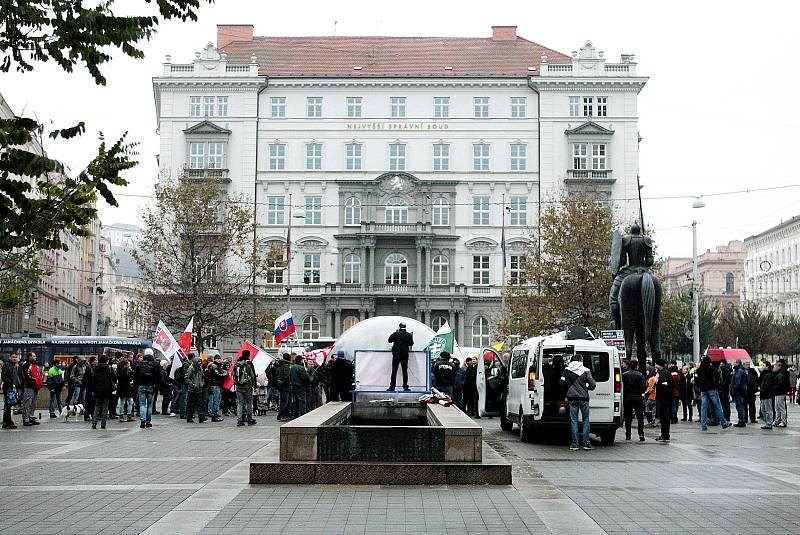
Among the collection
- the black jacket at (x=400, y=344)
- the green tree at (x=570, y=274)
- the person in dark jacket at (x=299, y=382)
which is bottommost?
the person in dark jacket at (x=299, y=382)

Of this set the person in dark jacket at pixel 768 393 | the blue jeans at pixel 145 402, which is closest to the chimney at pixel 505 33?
the person in dark jacket at pixel 768 393

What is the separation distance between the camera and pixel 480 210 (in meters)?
73.6

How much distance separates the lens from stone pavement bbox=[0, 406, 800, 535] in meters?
10.2

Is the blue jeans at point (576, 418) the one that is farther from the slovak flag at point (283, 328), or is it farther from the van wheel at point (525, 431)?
the slovak flag at point (283, 328)

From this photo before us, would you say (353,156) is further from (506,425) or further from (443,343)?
(506,425)

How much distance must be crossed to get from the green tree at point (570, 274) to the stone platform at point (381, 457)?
3838 centimetres

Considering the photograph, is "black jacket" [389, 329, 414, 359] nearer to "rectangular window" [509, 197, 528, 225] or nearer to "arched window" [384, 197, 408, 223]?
"arched window" [384, 197, 408, 223]

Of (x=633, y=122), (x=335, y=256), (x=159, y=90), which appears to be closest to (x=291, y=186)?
(x=335, y=256)

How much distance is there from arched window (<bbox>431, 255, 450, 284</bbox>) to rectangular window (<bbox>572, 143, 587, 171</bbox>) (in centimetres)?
1148

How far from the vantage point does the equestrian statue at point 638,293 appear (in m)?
26.2

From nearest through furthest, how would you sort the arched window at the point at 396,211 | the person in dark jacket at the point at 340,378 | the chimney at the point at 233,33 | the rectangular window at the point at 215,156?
the person in dark jacket at the point at 340,378
the rectangular window at the point at 215,156
the arched window at the point at 396,211
the chimney at the point at 233,33

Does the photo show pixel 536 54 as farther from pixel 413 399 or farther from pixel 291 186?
pixel 413 399

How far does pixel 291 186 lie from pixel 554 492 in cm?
6220

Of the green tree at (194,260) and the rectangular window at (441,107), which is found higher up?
the rectangular window at (441,107)
